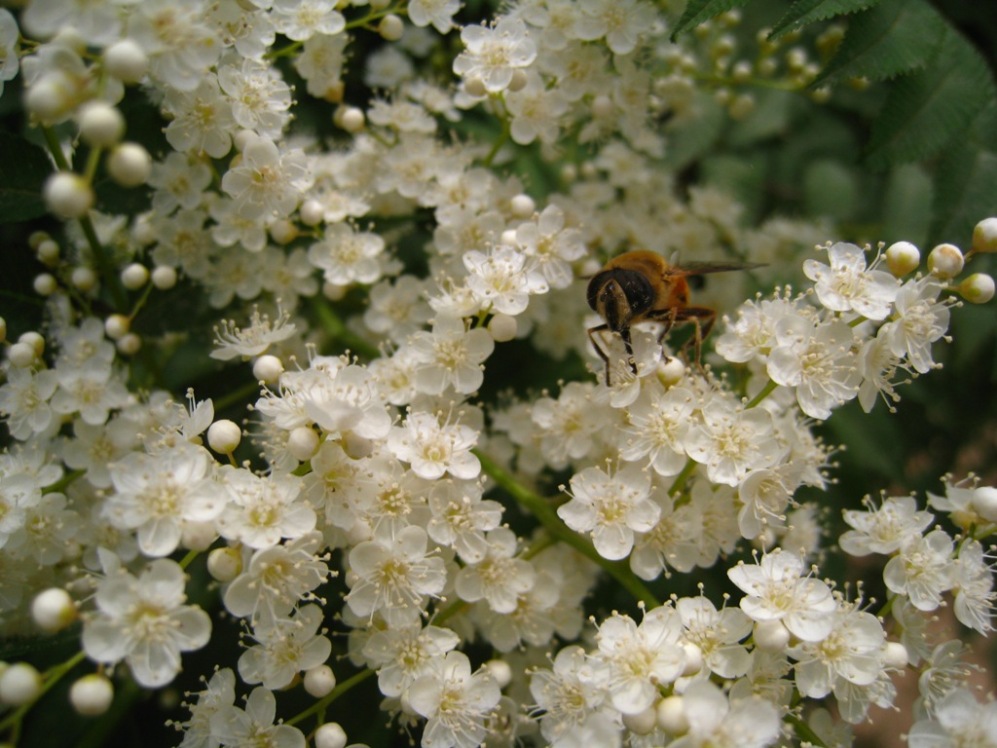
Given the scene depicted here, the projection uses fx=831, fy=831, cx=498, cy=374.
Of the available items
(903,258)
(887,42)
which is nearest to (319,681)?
→ (903,258)

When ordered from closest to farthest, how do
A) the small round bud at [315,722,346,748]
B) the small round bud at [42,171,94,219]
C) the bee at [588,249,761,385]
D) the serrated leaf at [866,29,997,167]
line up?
the small round bud at [42,171,94,219] → the small round bud at [315,722,346,748] → the bee at [588,249,761,385] → the serrated leaf at [866,29,997,167]

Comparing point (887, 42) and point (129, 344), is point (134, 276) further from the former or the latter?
point (887, 42)

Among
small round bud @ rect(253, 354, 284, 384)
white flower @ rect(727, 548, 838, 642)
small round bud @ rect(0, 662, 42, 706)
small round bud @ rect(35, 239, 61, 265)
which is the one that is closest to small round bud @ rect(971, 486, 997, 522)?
A: white flower @ rect(727, 548, 838, 642)

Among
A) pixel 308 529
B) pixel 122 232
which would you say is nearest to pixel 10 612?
pixel 308 529

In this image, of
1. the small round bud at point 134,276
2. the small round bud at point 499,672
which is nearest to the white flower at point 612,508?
the small round bud at point 499,672

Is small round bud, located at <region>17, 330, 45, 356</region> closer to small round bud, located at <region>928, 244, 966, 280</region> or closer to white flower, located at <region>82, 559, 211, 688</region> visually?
white flower, located at <region>82, 559, 211, 688</region>
